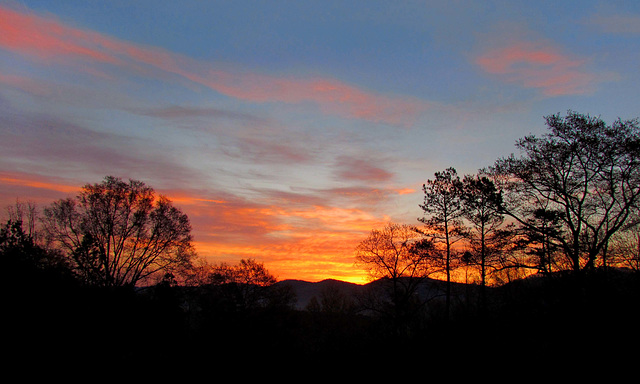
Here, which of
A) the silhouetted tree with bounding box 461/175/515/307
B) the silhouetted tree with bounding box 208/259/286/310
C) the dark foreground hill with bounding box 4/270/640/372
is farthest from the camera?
the silhouetted tree with bounding box 208/259/286/310

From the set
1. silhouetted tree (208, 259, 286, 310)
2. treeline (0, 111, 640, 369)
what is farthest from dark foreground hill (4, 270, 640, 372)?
silhouetted tree (208, 259, 286, 310)

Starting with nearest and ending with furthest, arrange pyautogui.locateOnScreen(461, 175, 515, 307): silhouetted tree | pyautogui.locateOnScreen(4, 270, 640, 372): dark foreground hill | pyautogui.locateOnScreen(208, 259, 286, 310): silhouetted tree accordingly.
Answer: pyautogui.locateOnScreen(4, 270, 640, 372): dark foreground hill, pyautogui.locateOnScreen(461, 175, 515, 307): silhouetted tree, pyautogui.locateOnScreen(208, 259, 286, 310): silhouetted tree

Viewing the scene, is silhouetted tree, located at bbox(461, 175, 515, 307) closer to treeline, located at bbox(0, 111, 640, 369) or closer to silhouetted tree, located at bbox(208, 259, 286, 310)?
treeline, located at bbox(0, 111, 640, 369)

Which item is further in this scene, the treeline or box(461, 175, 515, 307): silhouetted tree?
box(461, 175, 515, 307): silhouetted tree

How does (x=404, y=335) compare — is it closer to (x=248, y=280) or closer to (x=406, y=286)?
(x=406, y=286)

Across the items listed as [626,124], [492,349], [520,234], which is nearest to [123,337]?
[492,349]

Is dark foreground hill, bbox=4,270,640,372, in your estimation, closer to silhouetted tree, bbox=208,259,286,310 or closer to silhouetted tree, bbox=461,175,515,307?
silhouetted tree, bbox=461,175,515,307

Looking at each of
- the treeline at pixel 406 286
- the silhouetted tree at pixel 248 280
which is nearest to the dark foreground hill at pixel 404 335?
the treeline at pixel 406 286

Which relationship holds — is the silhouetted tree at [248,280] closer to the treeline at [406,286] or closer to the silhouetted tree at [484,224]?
the treeline at [406,286]

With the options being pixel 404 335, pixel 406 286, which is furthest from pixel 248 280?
pixel 404 335

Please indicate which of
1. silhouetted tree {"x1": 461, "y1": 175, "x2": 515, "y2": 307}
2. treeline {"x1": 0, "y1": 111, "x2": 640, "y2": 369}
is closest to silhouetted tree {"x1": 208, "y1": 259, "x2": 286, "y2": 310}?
treeline {"x1": 0, "y1": 111, "x2": 640, "y2": 369}

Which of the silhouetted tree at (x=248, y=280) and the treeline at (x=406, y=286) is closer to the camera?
the treeline at (x=406, y=286)

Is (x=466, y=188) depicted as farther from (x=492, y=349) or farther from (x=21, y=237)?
(x=21, y=237)

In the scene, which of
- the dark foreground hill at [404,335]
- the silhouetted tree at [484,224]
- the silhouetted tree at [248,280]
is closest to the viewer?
the dark foreground hill at [404,335]
